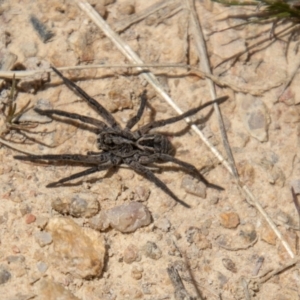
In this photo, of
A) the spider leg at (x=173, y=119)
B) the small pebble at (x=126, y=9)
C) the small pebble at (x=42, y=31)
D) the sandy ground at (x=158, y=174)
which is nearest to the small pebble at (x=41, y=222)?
the sandy ground at (x=158, y=174)

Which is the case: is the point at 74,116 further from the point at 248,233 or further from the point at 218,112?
the point at 248,233

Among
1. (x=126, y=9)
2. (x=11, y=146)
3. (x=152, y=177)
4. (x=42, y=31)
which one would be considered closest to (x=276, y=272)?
(x=152, y=177)

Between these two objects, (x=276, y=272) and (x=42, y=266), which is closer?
(x=42, y=266)

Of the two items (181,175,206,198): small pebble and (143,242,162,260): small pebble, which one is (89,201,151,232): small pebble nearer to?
(143,242,162,260): small pebble

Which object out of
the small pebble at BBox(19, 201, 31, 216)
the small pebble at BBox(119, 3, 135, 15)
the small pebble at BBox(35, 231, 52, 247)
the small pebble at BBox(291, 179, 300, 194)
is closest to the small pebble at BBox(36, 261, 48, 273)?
the small pebble at BBox(35, 231, 52, 247)

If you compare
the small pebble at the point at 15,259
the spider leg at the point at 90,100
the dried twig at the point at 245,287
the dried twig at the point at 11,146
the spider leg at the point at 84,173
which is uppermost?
the spider leg at the point at 90,100

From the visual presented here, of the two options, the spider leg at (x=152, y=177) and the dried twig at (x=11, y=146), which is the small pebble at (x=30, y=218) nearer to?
the dried twig at (x=11, y=146)

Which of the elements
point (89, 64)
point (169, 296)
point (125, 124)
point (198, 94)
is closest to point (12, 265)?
point (169, 296)
